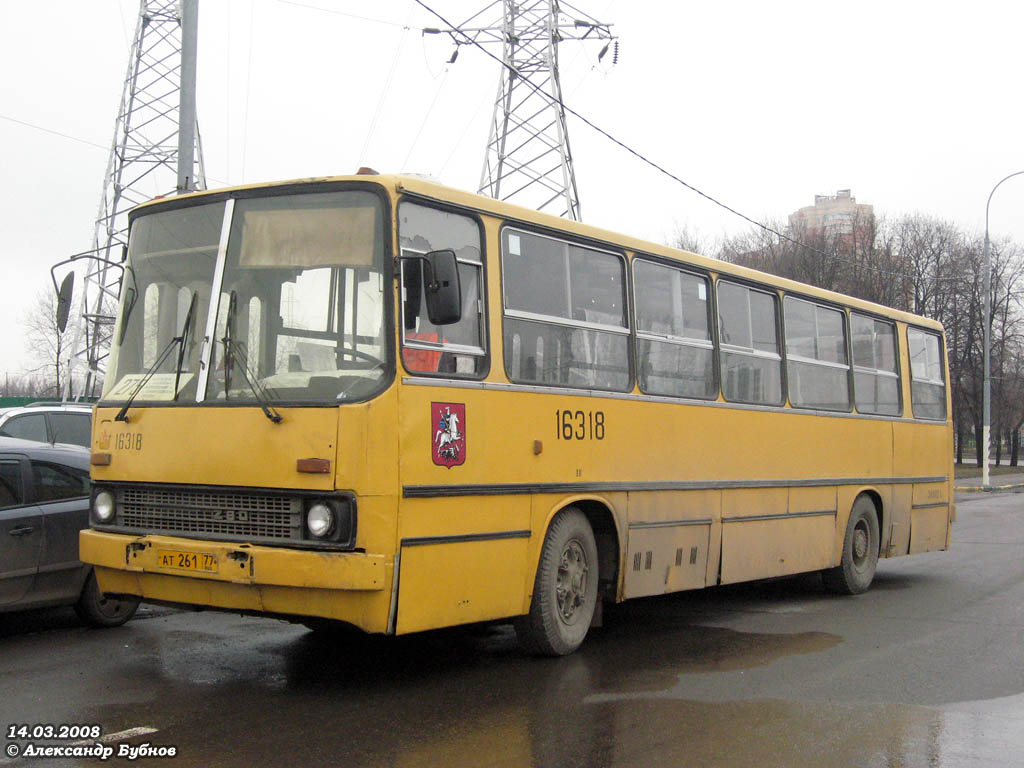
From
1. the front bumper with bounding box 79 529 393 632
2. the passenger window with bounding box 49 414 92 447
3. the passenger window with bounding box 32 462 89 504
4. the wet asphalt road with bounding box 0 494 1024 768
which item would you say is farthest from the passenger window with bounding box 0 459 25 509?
the passenger window with bounding box 49 414 92 447

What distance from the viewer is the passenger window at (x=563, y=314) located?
7703 mm

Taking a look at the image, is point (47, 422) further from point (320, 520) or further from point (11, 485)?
point (320, 520)

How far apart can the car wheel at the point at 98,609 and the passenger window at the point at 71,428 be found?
16.4 feet

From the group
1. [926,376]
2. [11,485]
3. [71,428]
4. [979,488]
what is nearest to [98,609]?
→ [11,485]

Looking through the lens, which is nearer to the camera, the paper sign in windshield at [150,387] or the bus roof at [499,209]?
the bus roof at [499,209]

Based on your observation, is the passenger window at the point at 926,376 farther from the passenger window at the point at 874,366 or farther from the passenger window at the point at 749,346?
the passenger window at the point at 749,346

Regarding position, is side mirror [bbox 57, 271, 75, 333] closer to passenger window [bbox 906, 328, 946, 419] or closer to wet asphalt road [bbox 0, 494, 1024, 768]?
wet asphalt road [bbox 0, 494, 1024, 768]

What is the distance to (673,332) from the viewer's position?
372 inches

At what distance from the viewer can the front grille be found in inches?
255

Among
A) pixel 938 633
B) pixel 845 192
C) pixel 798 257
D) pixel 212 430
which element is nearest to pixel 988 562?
pixel 938 633

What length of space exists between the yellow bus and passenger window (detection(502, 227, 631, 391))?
2 cm

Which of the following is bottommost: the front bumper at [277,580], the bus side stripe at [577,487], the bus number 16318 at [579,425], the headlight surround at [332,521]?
the front bumper at [277,580]

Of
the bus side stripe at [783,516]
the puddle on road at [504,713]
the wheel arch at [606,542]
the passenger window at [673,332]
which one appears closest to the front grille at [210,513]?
the puddle on road at [504,713]

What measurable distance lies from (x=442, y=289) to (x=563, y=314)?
172 centimetres
